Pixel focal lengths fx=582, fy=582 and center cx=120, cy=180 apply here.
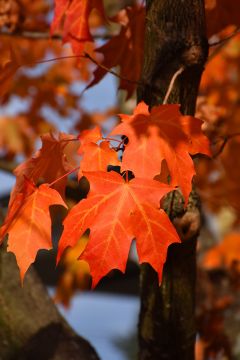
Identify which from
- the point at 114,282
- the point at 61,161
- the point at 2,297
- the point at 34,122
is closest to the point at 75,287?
the point at 114,282

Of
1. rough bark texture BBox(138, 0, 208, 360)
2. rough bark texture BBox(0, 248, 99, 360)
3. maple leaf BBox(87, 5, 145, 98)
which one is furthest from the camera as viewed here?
maple leaf BBox(87, 5, 145, 98)

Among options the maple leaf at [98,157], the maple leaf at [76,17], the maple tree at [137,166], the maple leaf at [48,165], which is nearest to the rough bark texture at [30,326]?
the maple tree at [137,166]

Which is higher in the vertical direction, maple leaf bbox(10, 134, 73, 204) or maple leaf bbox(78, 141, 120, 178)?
maple leaf bbox(78, 141, 120, 178)

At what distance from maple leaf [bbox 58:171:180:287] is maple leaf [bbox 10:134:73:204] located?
21 centimetres

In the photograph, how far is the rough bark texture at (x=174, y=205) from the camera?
1.48 meters

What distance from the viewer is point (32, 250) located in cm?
126

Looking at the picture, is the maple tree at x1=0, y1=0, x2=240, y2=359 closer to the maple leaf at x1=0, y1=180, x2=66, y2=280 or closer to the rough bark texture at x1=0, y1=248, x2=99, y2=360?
the maple leaf at x1=0, y1=180, x2=66, y2=280

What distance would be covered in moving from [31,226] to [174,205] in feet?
1.37

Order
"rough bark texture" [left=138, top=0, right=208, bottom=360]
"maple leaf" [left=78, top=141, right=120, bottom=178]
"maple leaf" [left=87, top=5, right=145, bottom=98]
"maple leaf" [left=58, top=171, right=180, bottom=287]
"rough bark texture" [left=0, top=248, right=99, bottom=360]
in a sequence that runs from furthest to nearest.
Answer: "maple leaf" [left=87, top=5, right=145, bottom=98], "rough bark texture" [left=0, top=248, right=99, bottom=360], "rough bark texture" [left=138, top=0, right=208, bottom=360], "maple leaf" [left=78, top=141, right=120, bottom=178], "maple leaf" [left=58, top=171, right=180, bottom=287]

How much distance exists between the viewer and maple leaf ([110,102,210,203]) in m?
1.27

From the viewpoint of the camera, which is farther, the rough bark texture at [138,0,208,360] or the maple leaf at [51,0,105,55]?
the maple leaf at [51,0,105,55]

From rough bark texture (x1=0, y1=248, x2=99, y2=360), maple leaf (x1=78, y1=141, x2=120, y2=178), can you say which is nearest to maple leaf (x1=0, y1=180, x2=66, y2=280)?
maple leaf (x1=78, y1=141, x2=120, y2=178)

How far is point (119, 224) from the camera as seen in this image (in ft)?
4.07

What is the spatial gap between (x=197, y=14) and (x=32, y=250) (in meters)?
0.72
